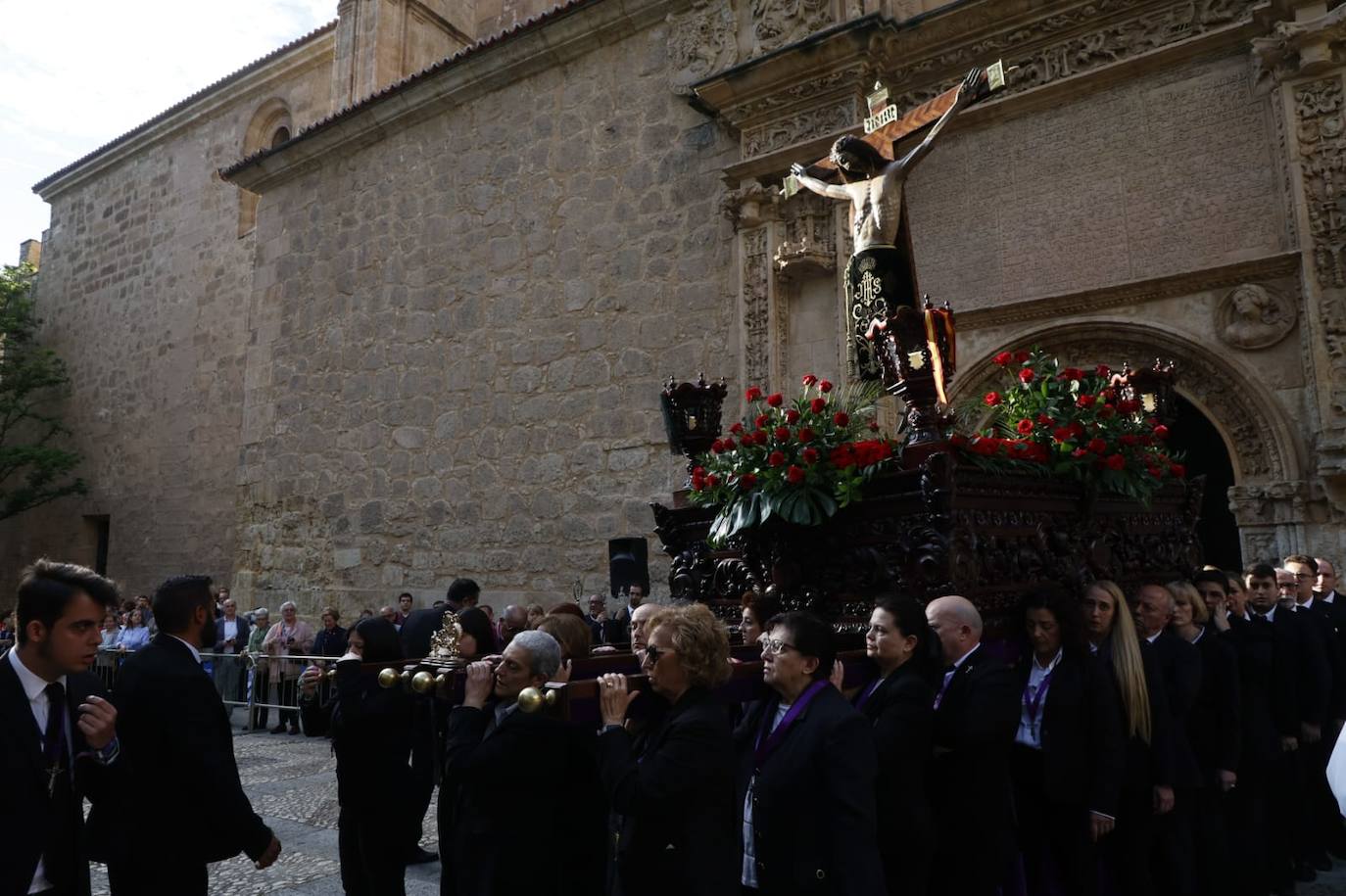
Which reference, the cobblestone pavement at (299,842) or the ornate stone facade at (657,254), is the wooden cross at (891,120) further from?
the cobblestone pavement at (299,842)

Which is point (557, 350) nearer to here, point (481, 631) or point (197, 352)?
point (481, 631)

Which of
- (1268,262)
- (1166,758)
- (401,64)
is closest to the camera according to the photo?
(1166,758)

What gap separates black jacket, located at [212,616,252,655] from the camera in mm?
12020

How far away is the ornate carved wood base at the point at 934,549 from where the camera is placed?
366 centimetres

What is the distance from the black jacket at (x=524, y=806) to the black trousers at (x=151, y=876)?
0.83 meters

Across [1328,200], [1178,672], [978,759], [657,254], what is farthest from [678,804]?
[657,254]

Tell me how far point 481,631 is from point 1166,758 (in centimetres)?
293

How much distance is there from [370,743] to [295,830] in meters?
2.43

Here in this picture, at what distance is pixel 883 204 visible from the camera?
217 inches

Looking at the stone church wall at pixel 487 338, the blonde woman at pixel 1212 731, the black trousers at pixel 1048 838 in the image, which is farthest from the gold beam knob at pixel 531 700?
the stone church wall at pixel 487 338

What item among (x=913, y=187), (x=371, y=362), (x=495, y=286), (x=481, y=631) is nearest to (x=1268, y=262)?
(x=913, y=187)

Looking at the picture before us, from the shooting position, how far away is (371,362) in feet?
45.2

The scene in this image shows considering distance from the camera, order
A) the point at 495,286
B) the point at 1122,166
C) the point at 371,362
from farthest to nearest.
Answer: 1. the point at 371,362
2. the point at 495,286
3. the point at 1122,166

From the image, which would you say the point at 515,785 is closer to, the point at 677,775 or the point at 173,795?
the point at 677,775
